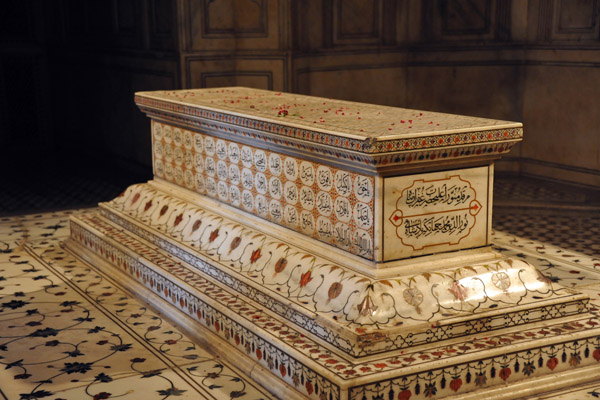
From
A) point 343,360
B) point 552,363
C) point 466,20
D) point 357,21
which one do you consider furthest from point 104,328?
point 466,20

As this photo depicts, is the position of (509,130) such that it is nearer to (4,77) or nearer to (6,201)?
(6,201)

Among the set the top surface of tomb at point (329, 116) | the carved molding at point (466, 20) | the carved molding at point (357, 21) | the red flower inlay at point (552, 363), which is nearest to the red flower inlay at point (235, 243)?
the top surface of tomb at point (329, 116)

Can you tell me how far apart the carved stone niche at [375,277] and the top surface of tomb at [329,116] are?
0.5 inches

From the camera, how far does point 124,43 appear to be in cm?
762

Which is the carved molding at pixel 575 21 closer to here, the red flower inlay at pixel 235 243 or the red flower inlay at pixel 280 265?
the red flower inlay at pixel 235 243

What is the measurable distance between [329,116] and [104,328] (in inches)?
55.1

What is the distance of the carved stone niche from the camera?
2.91 metres

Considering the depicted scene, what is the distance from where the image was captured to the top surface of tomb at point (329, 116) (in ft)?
10.3

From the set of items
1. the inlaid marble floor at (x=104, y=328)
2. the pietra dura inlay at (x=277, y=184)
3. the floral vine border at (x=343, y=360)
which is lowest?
the inlaid marble floor at (x=104, y=328)

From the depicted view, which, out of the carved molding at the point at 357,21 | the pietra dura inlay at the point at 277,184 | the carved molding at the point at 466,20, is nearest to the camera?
the pietra dura inlay at the point at 277,184

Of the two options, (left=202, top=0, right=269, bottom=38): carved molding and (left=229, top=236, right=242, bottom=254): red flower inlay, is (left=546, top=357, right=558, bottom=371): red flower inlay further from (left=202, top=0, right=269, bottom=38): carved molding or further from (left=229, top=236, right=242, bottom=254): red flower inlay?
(left=202, top=0, right=269, bottom=38): carved molding

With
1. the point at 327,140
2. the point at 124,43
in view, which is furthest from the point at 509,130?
the point at 124,43

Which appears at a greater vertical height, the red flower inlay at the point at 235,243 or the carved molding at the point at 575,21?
the carved molding at the point at 575,21

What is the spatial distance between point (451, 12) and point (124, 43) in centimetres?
299
